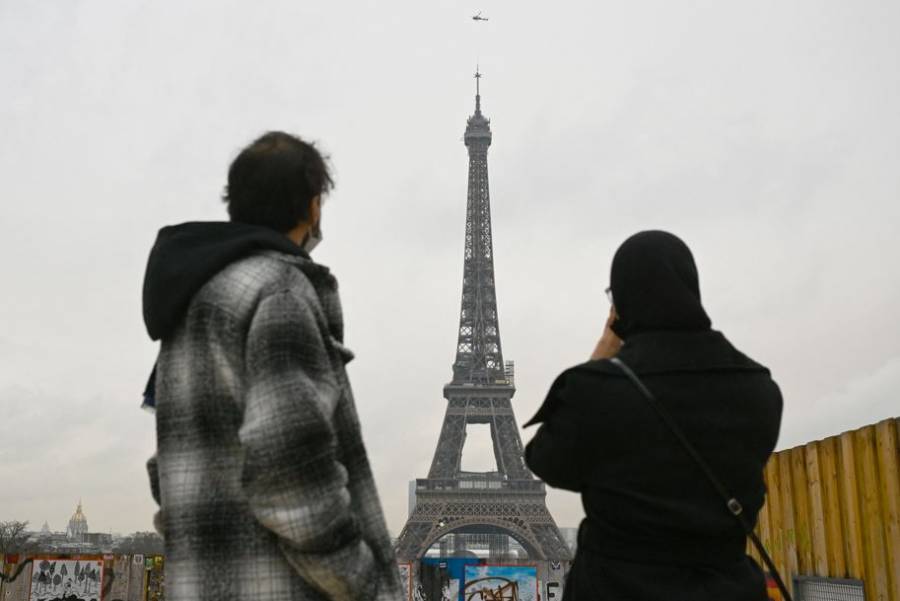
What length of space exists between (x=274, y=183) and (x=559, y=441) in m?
1.01

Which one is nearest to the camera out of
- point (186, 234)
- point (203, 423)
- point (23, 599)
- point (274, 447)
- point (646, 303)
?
point (274, 447)

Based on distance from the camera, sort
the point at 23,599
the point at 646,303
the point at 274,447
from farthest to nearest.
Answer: the point at 23,599 → the point at 646,303 → the point at 274,447

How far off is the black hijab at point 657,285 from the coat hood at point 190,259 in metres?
0.90

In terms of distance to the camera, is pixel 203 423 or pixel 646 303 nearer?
pixel 203 423

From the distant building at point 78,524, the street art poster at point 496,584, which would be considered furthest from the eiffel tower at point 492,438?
the distant building at point 78,524

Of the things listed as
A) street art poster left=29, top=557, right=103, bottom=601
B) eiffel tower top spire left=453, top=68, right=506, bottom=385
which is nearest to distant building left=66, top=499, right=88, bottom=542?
eiffel tower top spire left=453, top=68, right=506, bottom=385

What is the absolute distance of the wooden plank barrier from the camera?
4293mm

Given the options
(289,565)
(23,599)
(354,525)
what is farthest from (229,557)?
(23,599)

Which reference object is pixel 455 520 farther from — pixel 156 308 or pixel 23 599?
pixel 156 308

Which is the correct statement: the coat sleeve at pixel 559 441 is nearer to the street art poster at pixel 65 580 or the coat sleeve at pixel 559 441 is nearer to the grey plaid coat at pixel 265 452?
the grey plaid coat at pixel 265 452

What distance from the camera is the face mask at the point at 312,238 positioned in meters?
2.51

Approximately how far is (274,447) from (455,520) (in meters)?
45.4

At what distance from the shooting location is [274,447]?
6.65 ft

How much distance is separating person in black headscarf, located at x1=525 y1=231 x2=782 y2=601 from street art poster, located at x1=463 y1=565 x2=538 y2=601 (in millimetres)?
9116
